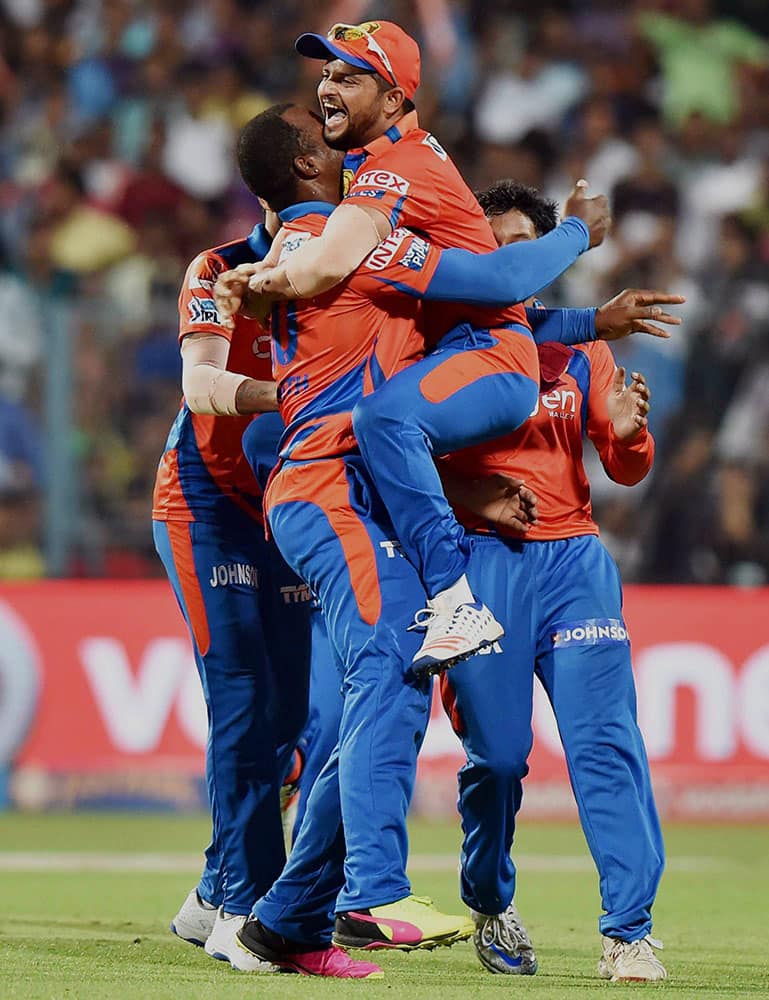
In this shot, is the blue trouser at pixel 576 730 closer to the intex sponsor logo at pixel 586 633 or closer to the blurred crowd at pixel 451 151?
the intex sponsor logo at pixel 586 633

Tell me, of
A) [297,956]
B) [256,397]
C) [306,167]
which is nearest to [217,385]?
[256,397]

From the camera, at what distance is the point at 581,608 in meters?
5.91

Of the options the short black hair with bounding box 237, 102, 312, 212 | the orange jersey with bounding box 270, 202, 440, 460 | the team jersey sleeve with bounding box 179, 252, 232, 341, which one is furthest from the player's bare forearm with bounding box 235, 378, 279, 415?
the short black hair with bounding box 237, 102, 312, 212

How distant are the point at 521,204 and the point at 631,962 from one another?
2.65m

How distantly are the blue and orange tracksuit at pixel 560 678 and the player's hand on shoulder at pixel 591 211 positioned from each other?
0.54 metres

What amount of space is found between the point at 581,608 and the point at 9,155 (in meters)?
11.2

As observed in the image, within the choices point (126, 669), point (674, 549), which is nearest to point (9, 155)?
point (126, 669)

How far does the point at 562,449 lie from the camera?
6180mm

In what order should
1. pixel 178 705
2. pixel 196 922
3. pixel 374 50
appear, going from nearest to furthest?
1. pixel 374 50
2. pixel 196 922
3. pixel 178 705

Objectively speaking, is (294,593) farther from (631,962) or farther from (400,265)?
(631,962)

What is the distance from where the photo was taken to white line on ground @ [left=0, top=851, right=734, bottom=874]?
9344 millimetres

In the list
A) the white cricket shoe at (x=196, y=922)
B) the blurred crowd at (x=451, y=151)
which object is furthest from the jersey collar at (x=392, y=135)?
the blurred crowd at (x=451, y=151)

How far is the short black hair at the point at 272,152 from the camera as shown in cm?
573

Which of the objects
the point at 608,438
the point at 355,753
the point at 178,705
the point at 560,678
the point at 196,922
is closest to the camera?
the point at 355,753
